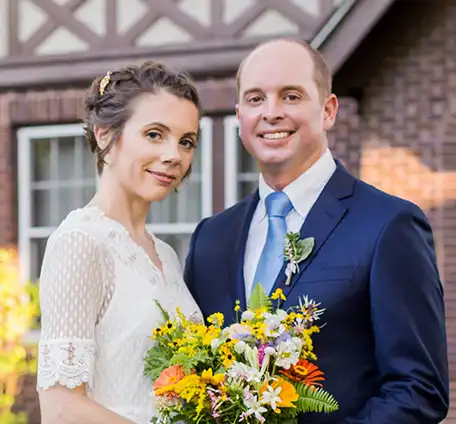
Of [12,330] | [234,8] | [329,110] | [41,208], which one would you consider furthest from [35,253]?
[329,110]

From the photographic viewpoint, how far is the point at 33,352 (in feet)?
31.0

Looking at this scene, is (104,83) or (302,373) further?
(104,83)

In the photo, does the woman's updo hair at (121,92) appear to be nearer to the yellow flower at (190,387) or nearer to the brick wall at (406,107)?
the yellow flower at (190,387)

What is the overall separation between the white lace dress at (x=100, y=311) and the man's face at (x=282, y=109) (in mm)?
593

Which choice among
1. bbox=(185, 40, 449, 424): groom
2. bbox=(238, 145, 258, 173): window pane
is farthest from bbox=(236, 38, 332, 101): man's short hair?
bbox=(238, 145, 258, 173): window pane

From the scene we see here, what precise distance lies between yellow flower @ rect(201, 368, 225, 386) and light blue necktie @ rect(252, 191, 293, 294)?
2.05ft

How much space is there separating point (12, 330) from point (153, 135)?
586 centimetres

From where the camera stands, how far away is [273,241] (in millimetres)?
3592

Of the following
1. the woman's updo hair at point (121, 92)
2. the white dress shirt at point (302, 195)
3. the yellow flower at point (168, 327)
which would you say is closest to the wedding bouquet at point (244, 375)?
the yellow flower at point (168, 327)

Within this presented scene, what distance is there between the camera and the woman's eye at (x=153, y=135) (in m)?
3.46

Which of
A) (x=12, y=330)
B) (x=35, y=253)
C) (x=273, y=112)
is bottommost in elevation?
(x=12, y=330)

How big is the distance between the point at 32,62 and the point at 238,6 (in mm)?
2049

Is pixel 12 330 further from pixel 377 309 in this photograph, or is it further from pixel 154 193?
pixel 377 309

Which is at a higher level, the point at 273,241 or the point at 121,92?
the point at 121,92
